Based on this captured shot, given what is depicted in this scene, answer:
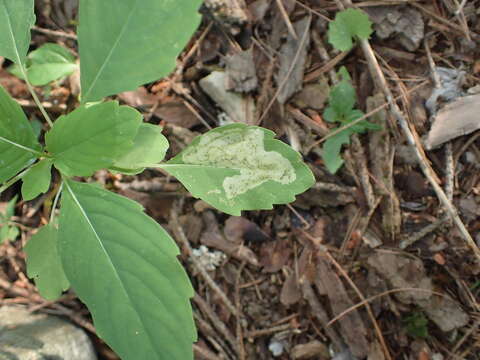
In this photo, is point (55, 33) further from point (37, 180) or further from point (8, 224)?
point (37, 180)

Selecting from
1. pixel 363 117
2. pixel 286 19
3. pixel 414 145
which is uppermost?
pixel 286 19

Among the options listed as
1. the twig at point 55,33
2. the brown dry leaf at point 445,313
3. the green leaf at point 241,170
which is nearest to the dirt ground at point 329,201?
the brown dry leaf at point 445,313

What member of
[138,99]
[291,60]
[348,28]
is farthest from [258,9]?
[138,99]

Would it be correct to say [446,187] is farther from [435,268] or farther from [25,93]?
[25,93]

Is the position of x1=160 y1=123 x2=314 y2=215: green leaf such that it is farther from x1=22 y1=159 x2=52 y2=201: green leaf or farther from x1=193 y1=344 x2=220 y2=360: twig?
x1=193 y1=344 x2=220 y2=360: twig

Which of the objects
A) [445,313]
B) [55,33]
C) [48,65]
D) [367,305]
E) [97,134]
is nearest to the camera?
[97,134]
